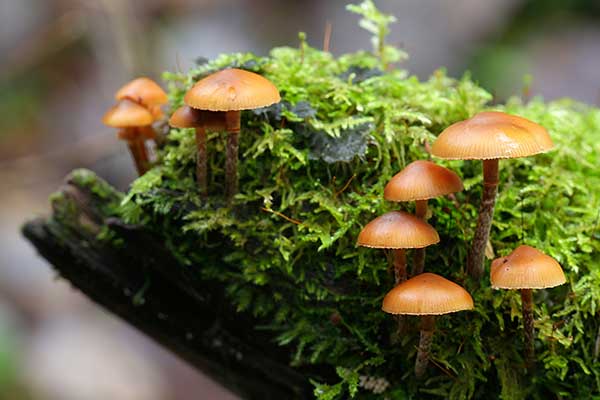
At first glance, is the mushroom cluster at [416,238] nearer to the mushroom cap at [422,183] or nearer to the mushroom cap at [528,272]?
the mushroom cap at [422,183]

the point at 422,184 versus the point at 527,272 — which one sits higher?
the point at 422,184

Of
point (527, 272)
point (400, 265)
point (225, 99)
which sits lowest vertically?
point (400, 265)

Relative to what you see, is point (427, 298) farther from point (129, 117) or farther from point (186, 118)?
point (129, 117)

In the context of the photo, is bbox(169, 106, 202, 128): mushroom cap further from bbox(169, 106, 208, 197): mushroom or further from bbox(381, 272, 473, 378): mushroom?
bbox(381, 272, 473, 378): mushroom

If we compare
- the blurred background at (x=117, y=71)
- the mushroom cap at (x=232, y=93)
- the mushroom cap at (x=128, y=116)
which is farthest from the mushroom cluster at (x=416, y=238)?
the blurred background at (x=117, y=71)

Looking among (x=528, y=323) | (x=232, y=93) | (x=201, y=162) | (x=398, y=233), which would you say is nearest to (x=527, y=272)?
(x=528, y=323)

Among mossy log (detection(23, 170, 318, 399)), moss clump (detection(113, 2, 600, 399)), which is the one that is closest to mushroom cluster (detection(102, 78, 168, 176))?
moss clump (detection(113, 2, 600, 399))
